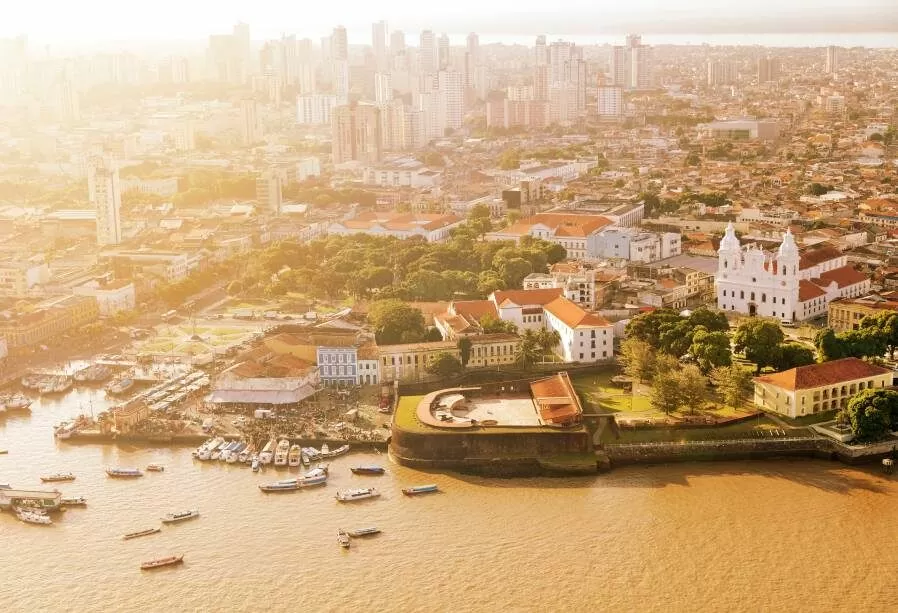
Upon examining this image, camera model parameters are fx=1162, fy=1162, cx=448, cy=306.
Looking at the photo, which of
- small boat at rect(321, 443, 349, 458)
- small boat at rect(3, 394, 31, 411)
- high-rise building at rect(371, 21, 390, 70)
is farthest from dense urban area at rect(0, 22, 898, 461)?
high-rise building at rect(371, 21, 390, 70)

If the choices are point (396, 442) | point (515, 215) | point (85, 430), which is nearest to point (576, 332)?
point (396, 442)

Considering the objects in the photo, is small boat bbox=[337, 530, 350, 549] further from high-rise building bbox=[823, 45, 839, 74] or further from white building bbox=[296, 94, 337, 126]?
high-rise building bbox=[823, 45, 839, 74]

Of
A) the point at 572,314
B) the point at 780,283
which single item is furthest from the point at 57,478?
A: the point at 780,283

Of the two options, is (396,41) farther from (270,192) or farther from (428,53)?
(270,192)

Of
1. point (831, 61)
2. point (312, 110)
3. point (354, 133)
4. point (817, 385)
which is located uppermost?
point (831, 61)

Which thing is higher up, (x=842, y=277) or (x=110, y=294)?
(x=842, y=277)

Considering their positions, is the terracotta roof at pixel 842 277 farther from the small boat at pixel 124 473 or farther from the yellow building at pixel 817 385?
the small boat at pixel 124 473
